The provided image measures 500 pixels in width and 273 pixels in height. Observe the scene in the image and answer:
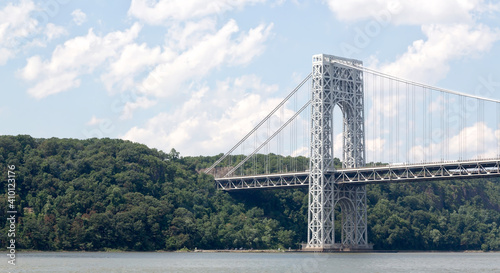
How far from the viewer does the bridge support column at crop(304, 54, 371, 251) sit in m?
117

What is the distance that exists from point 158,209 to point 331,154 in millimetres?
25074

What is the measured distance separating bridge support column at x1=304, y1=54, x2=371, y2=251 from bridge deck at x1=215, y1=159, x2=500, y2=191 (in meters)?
2.13

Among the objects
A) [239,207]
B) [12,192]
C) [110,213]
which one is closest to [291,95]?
[239,207]

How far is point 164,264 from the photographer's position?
270 feet

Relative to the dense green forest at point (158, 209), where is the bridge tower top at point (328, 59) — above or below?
above

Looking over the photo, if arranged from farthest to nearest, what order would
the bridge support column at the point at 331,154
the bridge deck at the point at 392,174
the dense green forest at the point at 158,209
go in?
the bridge support column at the point at 331,154 < the dense green forest at the point at 158,209 < the bridge deck at the point at 392,174

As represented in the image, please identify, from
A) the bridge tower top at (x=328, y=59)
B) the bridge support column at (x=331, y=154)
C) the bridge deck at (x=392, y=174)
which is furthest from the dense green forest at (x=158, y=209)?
the bridge tower top at (x=328, y=59)

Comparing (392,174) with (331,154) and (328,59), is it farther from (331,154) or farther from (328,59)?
(328,59)

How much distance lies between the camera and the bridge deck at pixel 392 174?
99.1 meters

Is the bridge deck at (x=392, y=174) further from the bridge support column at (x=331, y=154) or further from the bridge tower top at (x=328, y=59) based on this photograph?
the bridge tower top at (x=328, y=59)

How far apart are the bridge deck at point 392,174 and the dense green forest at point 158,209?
6713 mm

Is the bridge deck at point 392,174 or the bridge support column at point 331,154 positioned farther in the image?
the bridge support column at point 331,154

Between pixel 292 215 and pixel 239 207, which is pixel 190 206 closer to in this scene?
pixel 239 207

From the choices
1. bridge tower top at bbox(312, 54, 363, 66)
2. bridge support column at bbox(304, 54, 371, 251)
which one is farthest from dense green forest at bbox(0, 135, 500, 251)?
bridge tower top at bbox(312, 54, 363, 66)
